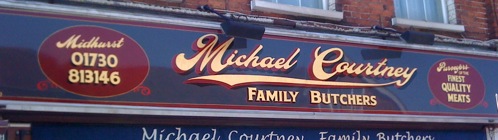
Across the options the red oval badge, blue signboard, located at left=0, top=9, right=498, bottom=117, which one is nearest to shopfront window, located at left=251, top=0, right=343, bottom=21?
blue signboard, located at left=0, top=9, right=498, bottom=117

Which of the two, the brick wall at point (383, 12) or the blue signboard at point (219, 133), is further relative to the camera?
the brick wall at point (383, 12)

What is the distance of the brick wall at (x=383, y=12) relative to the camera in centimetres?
707

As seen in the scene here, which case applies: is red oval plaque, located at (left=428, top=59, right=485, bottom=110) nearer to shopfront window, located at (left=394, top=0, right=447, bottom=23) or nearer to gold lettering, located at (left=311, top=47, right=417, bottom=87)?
gold lettering, located at (left=311, top=47, right=417, bottom=87)

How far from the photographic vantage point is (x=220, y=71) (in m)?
6.68

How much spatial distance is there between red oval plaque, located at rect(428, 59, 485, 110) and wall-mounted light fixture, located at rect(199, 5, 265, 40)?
2.39 metres

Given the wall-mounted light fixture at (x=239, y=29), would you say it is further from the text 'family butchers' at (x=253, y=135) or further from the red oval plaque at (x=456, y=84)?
the red oval plaque at (x=456, y=84)

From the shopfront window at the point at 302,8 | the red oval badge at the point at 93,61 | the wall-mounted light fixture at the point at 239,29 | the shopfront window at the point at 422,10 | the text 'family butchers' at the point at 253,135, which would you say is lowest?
the text 'family butchers' at the point at 253,135

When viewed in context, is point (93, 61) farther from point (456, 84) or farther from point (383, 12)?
point (456, 84)

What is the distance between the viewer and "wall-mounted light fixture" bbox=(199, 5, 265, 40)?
6719mm

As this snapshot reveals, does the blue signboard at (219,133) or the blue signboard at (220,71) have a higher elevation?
the blue signboard at (220,71)

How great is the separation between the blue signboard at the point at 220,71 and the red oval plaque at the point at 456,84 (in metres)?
0.01

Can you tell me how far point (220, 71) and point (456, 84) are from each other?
319 centimetres

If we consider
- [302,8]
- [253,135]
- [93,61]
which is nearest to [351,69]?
[302,8]

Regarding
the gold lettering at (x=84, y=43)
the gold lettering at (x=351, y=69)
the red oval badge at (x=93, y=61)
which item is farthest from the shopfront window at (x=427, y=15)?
the gold lettering at (x=84, y=43)
